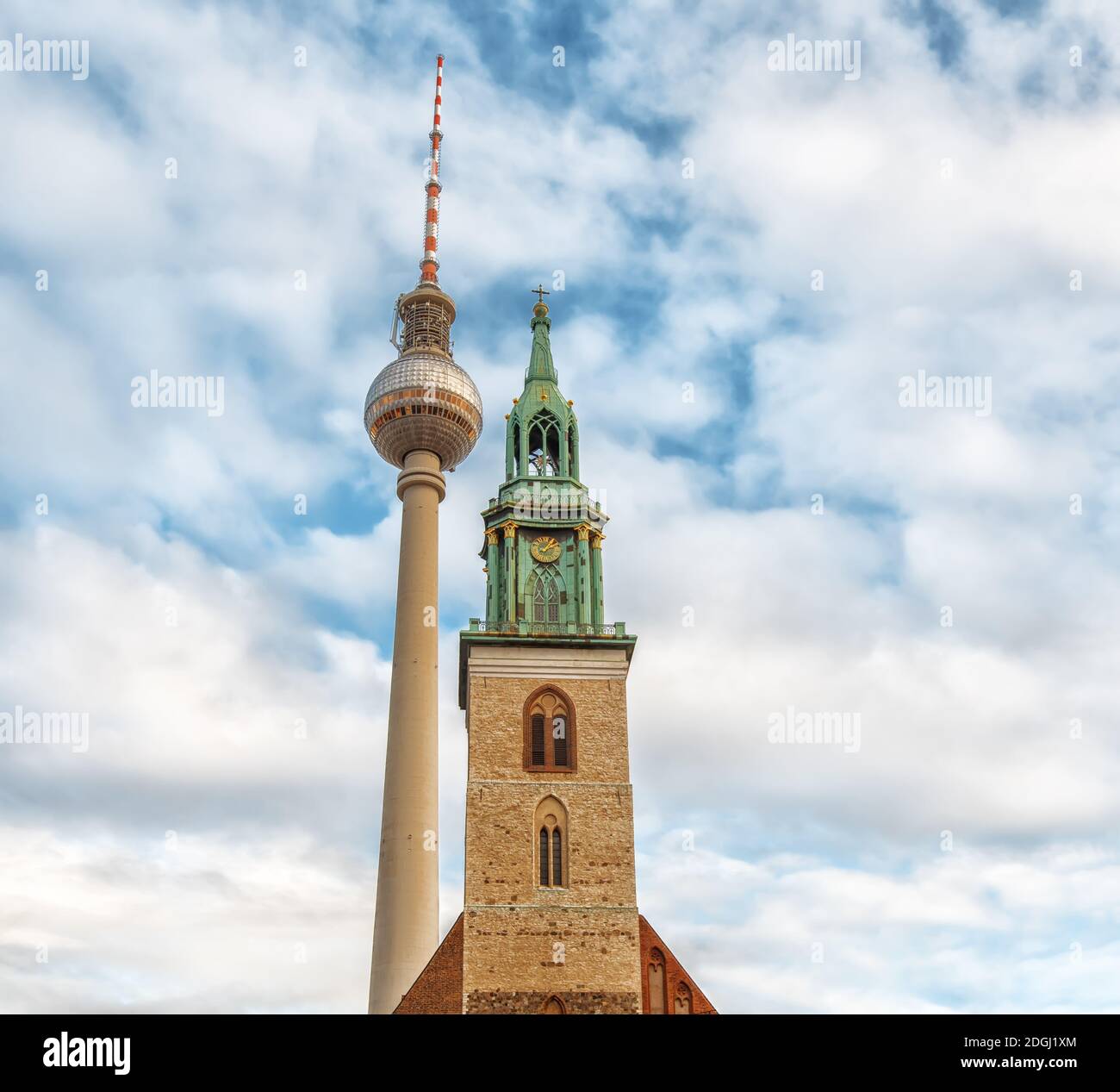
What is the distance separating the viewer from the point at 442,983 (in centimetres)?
4728

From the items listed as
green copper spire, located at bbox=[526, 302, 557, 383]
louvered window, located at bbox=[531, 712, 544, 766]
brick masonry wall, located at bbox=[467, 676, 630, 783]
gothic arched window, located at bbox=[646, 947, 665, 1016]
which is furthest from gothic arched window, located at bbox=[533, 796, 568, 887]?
green copper spire, located at bbox=[526, 302, 557, 383]

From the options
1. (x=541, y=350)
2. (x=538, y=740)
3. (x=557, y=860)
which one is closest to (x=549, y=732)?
(x=538, y=740)

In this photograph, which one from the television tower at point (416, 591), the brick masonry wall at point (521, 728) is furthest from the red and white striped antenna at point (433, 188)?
the brick masonry wall at point (521, 728)

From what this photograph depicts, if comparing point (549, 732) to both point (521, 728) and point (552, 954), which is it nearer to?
point (521, 728)

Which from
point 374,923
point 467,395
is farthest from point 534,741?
point 467,395

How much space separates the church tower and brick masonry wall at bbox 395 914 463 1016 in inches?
3.0

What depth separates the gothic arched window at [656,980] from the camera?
156 feet

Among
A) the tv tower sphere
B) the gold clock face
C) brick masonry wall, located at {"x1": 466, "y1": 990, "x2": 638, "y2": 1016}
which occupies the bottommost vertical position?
brick masonry wall, located at {"x1": 466, "y1": 990, "x2": 638, "y2": 1016}

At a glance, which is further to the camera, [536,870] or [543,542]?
[543,542]

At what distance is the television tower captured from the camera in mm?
70125

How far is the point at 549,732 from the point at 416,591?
102 feet

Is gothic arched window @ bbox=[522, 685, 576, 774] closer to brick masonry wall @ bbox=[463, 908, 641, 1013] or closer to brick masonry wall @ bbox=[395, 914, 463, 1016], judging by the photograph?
brick masonry wall @ bbox=[463, 908, 641, 1013]
